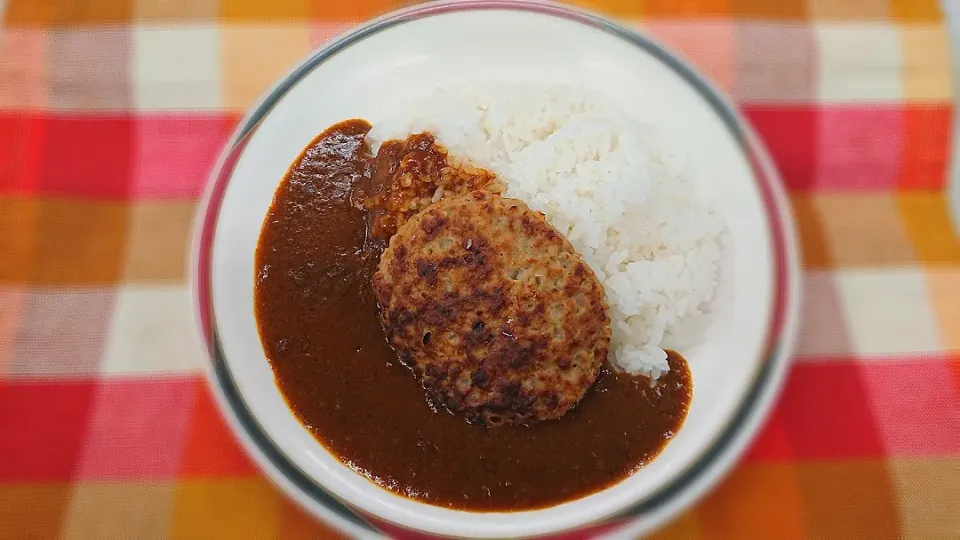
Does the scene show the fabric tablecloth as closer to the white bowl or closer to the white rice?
the white bowl

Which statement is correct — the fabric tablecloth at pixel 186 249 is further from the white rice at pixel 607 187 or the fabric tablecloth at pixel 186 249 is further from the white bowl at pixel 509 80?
the white rice at pixel 607 187

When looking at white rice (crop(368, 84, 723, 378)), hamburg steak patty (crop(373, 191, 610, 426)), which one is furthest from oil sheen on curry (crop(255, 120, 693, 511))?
white rice (crop(368, 84, 723, 378))

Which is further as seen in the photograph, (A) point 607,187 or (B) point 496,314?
(A) point 607,187

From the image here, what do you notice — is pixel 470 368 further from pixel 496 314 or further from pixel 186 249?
pixel 186 249

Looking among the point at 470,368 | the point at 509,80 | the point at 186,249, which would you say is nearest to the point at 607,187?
the point at 509,80

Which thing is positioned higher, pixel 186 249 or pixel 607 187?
pixel 607 187

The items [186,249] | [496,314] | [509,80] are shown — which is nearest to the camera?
[496,314]
